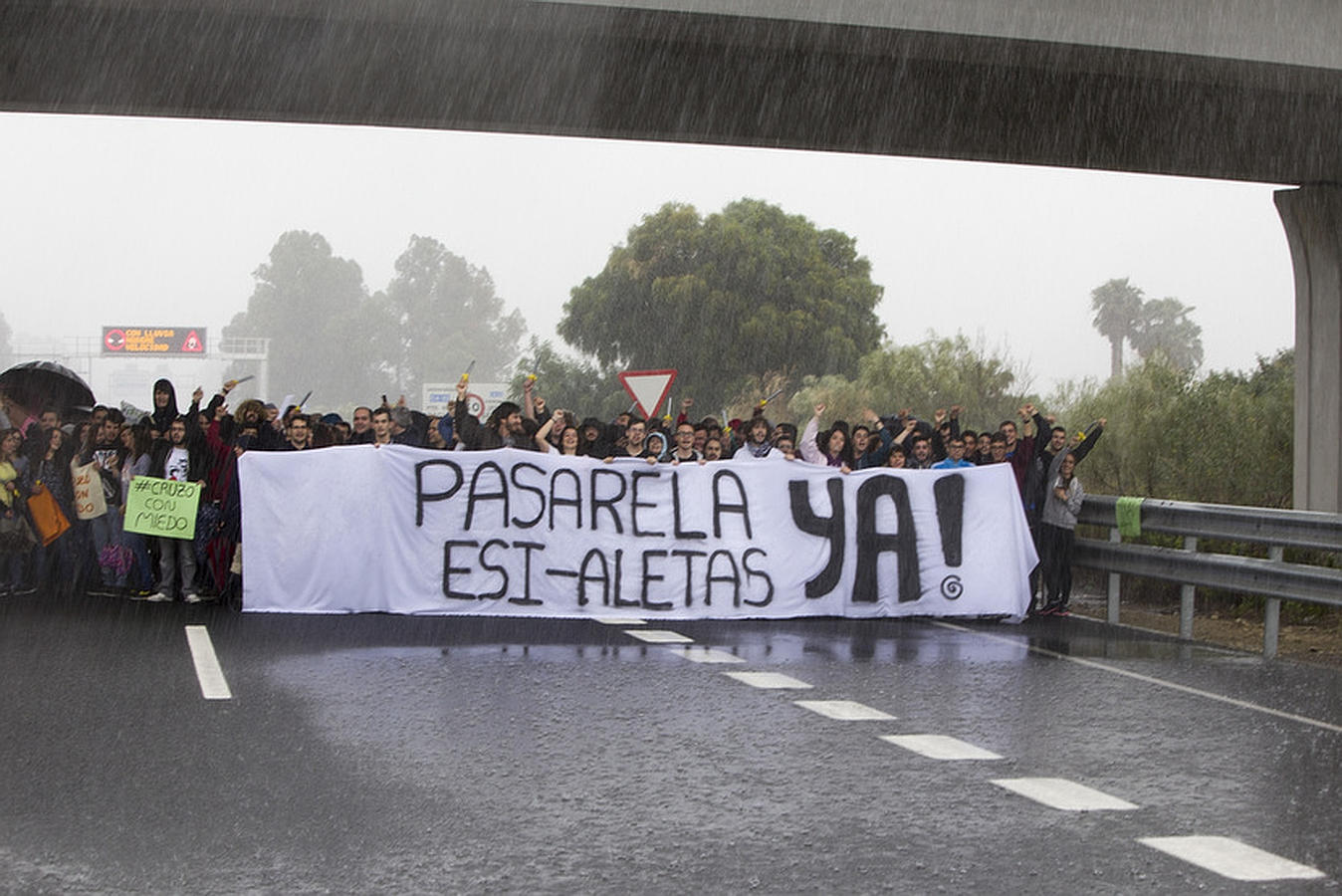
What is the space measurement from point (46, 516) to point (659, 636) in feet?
19.8

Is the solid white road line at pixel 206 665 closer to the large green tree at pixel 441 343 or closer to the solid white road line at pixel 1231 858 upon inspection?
the solid white road line at pixel 1231 858

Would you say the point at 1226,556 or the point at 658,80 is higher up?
the point at 658,80

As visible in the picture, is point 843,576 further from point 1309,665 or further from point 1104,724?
point 1104,724

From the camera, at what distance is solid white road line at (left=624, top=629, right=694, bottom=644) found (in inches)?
475

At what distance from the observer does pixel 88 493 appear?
50.5 feet

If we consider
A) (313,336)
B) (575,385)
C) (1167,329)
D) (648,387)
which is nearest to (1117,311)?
(1167,329)

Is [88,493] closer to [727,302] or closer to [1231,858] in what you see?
[1231,858]

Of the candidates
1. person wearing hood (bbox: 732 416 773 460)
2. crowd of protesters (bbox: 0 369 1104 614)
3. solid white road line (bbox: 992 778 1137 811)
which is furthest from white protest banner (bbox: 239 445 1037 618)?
solid white road line (bbox: 992 778 1137 811)

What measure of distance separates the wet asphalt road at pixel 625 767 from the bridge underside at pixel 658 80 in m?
5.09

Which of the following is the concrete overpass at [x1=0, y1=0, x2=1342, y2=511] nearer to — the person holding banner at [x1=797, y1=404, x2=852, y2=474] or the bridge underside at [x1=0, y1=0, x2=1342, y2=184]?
the bridge underside at [x1=0, y1=0, x2=1342, y2=184]

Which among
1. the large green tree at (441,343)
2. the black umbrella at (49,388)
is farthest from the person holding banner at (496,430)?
the large green tree at (441,343)

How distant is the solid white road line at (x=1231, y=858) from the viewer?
557 cm

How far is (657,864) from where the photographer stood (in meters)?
5.61

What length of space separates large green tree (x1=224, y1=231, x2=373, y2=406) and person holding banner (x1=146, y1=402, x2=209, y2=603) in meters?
146
